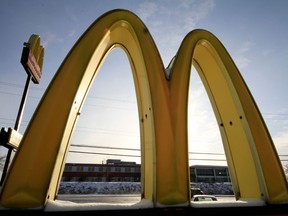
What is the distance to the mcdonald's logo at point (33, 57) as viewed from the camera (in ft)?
11.4

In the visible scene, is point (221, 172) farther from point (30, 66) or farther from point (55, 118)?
point (55, 118)

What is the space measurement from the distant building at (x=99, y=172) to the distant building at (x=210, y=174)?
691 inches

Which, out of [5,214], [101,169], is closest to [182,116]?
[5,214]

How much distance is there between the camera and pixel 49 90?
7.94ft

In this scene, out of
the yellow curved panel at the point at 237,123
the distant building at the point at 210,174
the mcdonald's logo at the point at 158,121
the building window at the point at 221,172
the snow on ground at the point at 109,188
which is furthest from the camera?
the building window at the point at 221,172

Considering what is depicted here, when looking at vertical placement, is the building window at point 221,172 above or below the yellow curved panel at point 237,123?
above

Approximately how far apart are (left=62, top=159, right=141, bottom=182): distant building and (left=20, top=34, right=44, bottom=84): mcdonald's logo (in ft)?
152

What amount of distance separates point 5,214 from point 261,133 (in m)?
3.65

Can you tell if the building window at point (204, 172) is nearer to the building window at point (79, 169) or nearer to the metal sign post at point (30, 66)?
the building window at point (79, 169)

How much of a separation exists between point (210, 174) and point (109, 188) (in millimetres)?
33833

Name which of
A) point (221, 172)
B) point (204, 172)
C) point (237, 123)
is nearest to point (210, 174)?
point (204, 172)

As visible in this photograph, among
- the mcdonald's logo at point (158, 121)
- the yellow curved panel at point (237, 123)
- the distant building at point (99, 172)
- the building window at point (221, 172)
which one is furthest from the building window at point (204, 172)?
the mcdonald's logo at point (158, 121)

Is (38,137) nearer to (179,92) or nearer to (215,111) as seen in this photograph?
(179,92)

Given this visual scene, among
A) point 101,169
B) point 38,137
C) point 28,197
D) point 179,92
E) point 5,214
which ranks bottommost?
point 5,214
